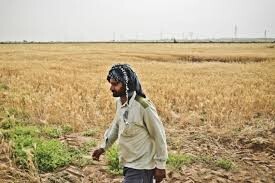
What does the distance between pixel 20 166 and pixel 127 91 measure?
3.02 meters

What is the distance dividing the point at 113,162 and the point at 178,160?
1092mm

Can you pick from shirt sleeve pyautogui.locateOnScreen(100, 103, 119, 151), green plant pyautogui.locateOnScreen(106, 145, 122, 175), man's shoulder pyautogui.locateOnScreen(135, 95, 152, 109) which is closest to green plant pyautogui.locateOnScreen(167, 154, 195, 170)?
green plant pyautogui.locateOnScreen(106, 145, 122, 175)

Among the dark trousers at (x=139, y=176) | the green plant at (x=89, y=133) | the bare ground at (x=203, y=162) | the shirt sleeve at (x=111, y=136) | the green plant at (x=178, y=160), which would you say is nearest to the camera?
the dark trousers at (x=139, y=176)

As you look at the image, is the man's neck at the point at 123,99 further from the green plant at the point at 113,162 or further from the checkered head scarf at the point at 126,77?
the green plant at the point at 113,162

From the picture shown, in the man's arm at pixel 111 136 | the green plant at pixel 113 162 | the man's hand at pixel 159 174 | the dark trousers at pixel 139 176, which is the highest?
the man's arm at pixel 111 136

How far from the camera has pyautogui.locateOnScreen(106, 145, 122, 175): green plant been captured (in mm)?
5948

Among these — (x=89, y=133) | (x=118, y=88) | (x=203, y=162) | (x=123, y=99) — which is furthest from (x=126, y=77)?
(x=89, y=133)

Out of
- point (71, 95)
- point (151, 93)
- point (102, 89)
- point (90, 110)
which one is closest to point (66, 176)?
point (90, 110)

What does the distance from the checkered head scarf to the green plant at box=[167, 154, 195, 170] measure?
3.15m

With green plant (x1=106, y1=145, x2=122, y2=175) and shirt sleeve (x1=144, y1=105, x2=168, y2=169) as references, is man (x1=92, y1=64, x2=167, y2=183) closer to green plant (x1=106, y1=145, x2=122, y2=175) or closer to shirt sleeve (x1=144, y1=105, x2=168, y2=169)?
shirt sleeve (x1=144, y1=105, x2=168, y2=169)

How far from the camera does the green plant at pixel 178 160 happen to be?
6.36 meters

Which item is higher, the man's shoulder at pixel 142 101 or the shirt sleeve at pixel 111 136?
the man's shoulder at pixel 142 101

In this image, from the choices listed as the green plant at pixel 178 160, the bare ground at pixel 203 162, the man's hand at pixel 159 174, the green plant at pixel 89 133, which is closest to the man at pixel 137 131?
the man's hand at pixel 159 174

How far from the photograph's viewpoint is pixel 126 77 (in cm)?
341
